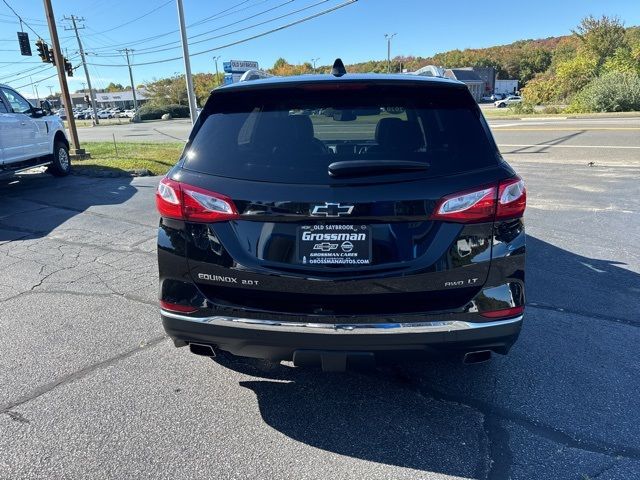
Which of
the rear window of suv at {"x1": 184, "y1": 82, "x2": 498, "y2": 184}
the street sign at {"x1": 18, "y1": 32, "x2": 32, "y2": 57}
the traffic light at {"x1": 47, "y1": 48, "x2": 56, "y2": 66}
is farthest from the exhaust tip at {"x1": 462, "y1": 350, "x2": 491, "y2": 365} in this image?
the street sign at {"x1": 18, "y1": 32, "x2": 32, "y2": 57}

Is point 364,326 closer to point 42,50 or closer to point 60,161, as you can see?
point 60,161

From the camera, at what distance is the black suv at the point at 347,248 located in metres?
2.27

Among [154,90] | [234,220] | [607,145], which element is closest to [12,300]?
[234,220]

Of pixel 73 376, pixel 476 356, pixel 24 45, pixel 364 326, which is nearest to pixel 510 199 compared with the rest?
pixel 476 356

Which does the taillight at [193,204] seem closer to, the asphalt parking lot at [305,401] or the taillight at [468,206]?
the taillight at [468,206]

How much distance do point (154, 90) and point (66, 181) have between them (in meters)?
75.7

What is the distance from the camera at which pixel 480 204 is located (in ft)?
7.47

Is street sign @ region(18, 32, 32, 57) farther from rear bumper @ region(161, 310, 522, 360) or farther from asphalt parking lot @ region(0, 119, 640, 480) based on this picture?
rear bumper @ region(161, 310, 522, 360)

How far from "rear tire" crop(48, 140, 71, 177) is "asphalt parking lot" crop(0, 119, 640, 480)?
288 inches

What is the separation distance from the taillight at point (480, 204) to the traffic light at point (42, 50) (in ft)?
57.7

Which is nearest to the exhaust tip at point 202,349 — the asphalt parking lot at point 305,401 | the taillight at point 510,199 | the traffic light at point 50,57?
the asphalt parking lot at point 305,401

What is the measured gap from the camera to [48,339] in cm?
368

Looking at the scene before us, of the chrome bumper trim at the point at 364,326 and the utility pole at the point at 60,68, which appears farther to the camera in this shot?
the utility pole at the point at 60,68

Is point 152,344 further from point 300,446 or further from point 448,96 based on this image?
point 448,96
